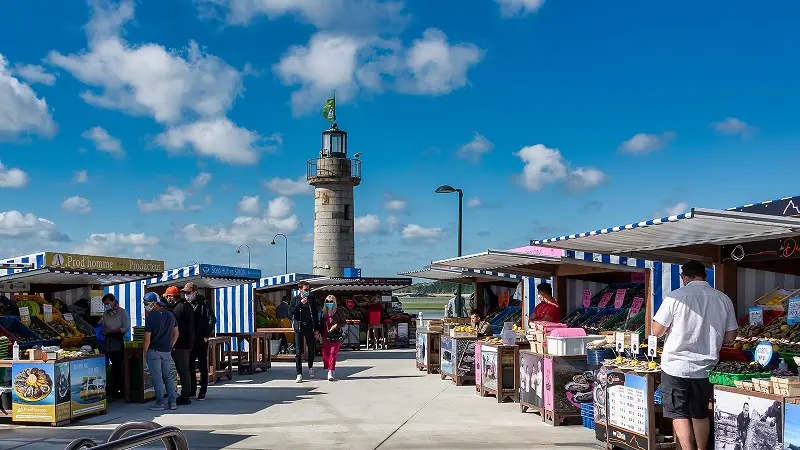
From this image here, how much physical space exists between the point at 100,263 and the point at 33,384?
160 inches

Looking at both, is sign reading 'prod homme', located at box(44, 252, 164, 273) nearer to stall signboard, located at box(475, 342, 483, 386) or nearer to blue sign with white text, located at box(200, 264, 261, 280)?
blue sign with white text, located at box(200, 264, 261, 280)

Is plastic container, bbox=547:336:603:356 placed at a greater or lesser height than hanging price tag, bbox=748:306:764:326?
lesser

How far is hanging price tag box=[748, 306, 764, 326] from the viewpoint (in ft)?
29.2

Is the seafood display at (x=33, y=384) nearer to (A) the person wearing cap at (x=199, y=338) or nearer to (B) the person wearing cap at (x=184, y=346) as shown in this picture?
(B) the person wearing cap at (x=184, y=346)

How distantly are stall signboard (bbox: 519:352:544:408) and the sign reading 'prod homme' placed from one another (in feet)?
23.5

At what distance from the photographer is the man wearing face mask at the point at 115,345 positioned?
12.3m

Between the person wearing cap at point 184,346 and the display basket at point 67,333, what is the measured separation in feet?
9.02

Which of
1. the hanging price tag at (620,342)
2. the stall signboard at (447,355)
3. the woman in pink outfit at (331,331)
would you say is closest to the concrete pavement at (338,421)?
the stall signboard at (447,355)

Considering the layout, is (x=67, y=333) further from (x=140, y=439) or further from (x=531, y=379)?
(x=140, y=439)

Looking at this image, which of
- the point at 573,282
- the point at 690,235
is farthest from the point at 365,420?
the point at 573,282

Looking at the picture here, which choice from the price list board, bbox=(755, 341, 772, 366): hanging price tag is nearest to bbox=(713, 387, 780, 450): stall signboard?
bbox=(755, 341, 772, 366): hanging price tag

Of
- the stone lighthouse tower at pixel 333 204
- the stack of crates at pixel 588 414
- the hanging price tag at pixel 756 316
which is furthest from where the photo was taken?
the stone lighthouse tower at pixel 333 204

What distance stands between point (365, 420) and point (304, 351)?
998 cm

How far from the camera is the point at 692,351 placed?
6555mm
